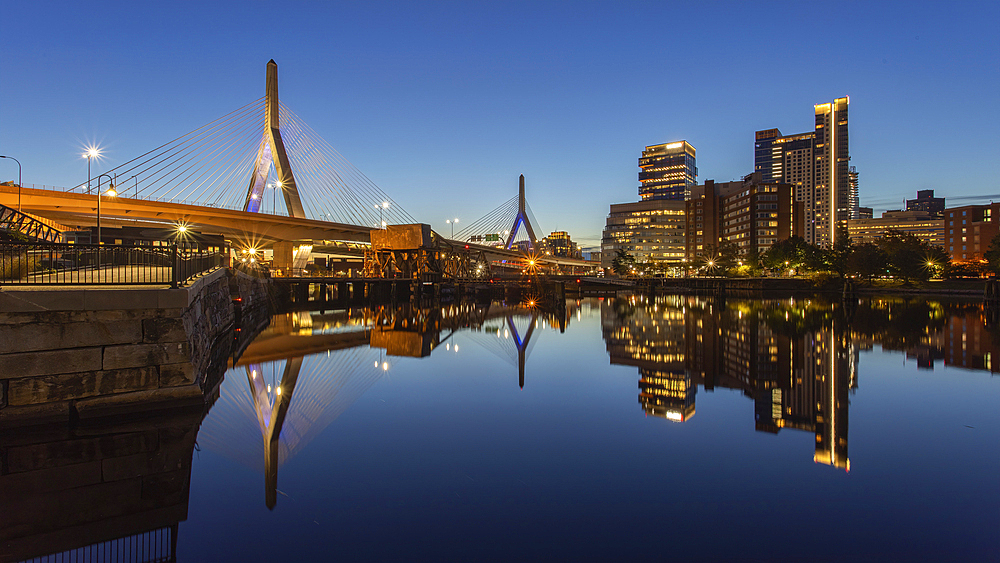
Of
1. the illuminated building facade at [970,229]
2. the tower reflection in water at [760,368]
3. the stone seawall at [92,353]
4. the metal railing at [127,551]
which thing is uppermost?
the illuminated building facade at [970,229]

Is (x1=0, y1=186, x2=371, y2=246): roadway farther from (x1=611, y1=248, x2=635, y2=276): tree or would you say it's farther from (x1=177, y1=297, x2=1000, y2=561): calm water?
(x1=611, y1=248, x2=635, y2=276): tree

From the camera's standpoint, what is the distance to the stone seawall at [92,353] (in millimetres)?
8164

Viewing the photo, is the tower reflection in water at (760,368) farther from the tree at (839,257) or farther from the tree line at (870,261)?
the tree at (839,257)

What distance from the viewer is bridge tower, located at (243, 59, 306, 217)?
1881 inches

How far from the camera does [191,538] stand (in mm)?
5438

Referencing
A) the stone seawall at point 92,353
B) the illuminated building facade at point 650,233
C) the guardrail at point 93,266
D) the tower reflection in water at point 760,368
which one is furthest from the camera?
the illuminated building facade at point 650,233

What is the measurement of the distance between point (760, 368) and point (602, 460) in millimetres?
9633

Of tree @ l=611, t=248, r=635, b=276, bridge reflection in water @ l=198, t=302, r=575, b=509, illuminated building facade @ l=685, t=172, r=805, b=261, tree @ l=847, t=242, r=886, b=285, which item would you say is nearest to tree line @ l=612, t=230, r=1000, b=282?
tree @ l=847, t=242, r=886, b=285

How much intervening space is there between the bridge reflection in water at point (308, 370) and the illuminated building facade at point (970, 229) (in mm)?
121997

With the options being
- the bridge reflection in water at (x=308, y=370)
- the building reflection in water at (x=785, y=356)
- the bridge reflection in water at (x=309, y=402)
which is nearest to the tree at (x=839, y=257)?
the building reflection in water at (x=785, y=356)

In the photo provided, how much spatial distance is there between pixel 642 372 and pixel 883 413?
19.8ft

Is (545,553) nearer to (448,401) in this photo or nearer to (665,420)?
(665,420)

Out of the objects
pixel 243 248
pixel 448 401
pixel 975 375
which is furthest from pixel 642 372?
pixel 243 248

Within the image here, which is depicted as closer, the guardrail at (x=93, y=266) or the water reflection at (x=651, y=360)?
the water reflection at (x=651, y=360)
